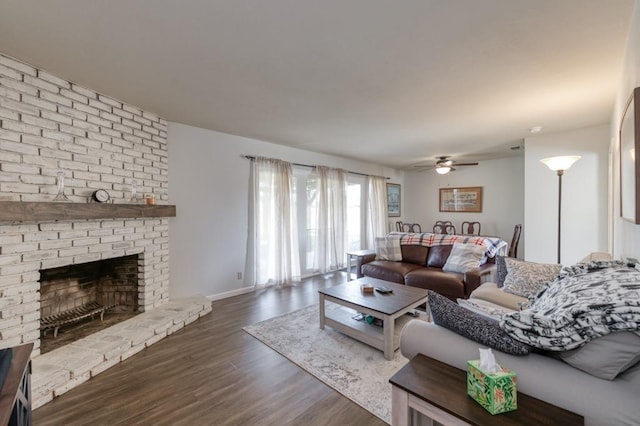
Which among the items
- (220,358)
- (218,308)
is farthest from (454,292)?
Answer: (218,308)

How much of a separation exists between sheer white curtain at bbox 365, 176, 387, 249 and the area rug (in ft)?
11.5

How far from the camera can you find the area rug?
1.98 m

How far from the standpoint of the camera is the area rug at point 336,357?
1.98 metres

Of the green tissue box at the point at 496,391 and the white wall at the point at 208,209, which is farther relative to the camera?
the white wall at the point at 208,209

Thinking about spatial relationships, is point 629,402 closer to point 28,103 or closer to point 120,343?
point 120,343

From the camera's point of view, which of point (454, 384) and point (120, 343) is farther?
point (120, 343)

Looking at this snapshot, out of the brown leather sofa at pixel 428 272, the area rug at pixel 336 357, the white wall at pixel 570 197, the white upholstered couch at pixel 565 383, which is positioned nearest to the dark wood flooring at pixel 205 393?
the area rug at pixel 336 357

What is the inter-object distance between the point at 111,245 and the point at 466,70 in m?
3.86

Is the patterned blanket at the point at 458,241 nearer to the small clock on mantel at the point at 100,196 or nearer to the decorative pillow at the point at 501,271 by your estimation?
the decorative pillow at the point at 501,271

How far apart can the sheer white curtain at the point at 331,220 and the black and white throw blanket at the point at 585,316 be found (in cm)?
424

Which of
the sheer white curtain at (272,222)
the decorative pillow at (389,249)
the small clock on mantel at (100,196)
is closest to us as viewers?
the small clock on mantel at (100,196)

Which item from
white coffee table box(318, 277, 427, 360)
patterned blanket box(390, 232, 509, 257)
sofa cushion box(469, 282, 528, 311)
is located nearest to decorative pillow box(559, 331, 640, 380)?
sofa cushion box(469, 282, 528, 311)

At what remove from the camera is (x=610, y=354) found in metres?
0.99

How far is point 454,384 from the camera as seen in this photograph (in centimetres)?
114
